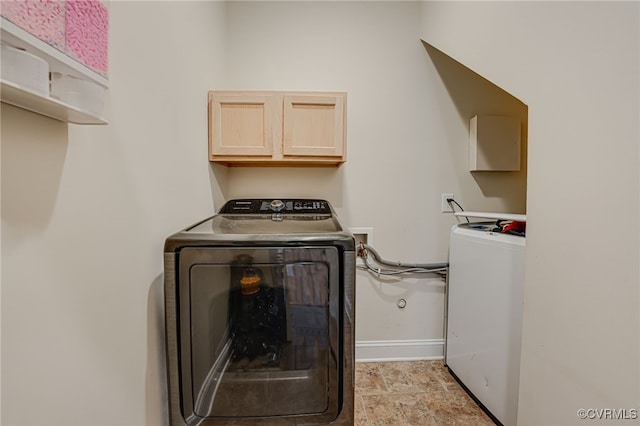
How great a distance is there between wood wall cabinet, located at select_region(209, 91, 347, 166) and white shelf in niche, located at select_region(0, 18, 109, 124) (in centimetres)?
112

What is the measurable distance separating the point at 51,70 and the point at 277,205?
1.44m

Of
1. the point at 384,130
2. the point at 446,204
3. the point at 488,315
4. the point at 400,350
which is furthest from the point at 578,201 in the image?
the point at 400,350

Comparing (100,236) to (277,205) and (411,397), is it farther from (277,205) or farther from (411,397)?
(411,397)

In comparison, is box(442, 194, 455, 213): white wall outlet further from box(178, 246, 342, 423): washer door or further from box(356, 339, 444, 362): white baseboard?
box(178, 246, 342, 423): washer door

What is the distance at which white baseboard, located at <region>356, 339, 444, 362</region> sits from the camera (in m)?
2.17

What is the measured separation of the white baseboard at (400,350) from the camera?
2.17 metres

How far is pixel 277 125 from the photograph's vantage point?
1765mm

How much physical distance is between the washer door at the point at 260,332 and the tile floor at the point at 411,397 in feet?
2.33

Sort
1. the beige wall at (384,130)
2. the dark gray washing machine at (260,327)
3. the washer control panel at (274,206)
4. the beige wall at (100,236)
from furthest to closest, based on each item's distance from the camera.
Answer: the beige wall at (384,130) < the washer control panel at (274,206) < the dark gray washing machine at (260,327) < the beige wall at (100,236)

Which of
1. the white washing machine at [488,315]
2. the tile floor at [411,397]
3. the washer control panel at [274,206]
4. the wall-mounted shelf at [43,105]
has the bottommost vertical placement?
the tile floor at [411,397]

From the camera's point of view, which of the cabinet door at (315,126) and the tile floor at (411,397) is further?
the cabinet door at (315,126)

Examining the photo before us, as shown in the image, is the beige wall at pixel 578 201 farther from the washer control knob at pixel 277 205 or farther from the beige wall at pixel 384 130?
the washer control knob at pixel 277 205

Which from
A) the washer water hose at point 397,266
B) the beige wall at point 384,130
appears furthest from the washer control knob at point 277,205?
the washer water hose at point 397,266

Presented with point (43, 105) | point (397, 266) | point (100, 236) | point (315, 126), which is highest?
point (315, 126)
